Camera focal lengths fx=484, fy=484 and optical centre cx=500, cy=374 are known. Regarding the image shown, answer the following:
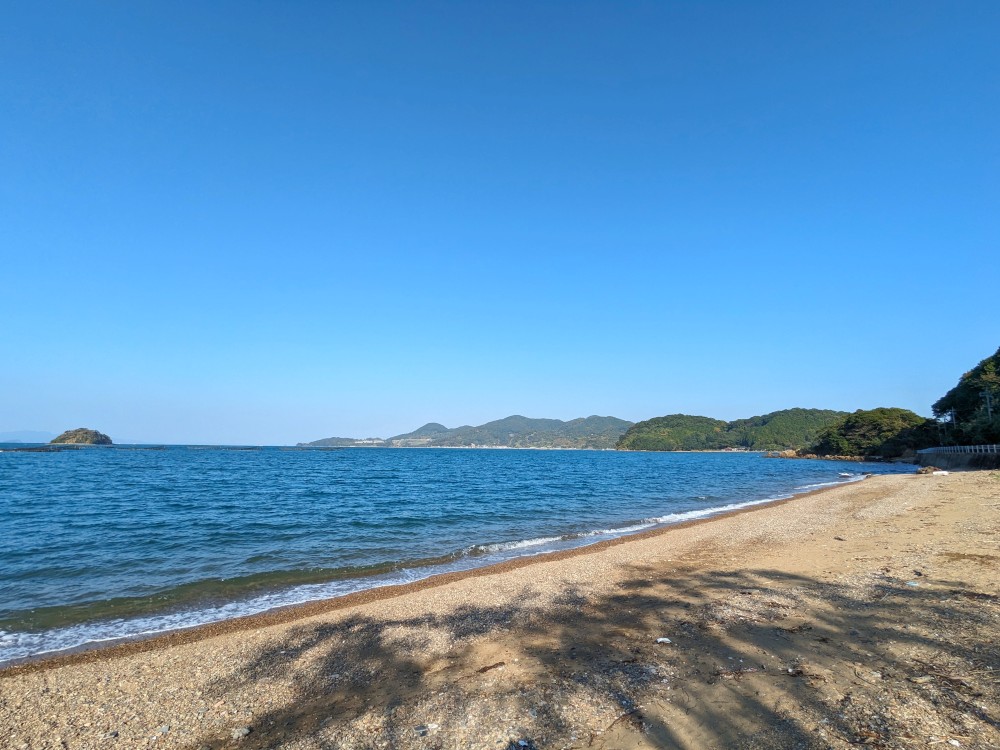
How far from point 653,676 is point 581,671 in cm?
92

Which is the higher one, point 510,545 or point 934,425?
point 934,425

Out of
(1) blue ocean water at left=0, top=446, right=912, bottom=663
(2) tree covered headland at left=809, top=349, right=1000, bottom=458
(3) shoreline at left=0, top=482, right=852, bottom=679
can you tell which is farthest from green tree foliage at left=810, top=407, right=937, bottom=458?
(3) shoreline at left=0, top=482, right=852, bottom=679

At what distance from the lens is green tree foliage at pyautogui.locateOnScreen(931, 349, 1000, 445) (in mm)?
57594

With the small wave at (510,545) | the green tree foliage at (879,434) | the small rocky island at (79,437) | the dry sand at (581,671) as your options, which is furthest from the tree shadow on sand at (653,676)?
the small rocky island at (79,437)

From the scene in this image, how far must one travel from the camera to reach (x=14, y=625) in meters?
9.96

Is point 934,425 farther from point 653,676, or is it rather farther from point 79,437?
point 79,437

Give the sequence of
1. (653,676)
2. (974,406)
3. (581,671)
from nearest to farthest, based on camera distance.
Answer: (653,676), (581,671), (974,406)

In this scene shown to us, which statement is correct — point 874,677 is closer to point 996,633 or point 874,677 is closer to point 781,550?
point 996,633

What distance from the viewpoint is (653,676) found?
238 inches

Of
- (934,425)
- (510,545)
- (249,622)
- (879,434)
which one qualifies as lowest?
(510,545)

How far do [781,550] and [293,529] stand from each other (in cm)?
1796

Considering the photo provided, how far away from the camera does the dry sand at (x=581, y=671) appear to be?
16.1ft

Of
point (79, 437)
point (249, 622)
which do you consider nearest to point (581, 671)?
point (249, 622)

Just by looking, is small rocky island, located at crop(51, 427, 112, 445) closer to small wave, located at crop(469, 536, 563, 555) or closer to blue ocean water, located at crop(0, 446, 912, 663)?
blue ocean water, located at crop(0, 446, 912, 663)
